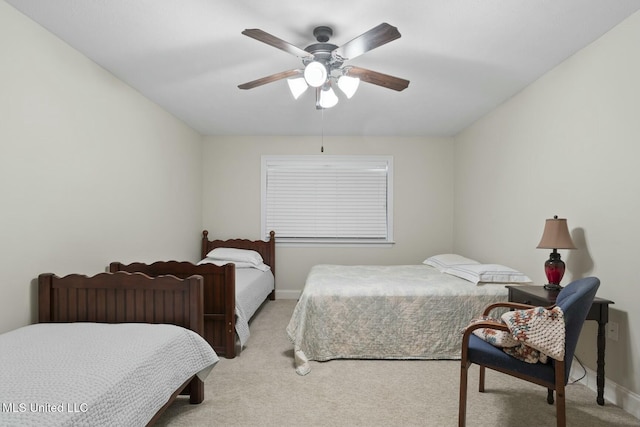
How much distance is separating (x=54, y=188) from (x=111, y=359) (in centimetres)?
140

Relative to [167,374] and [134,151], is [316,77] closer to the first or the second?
[167,374]

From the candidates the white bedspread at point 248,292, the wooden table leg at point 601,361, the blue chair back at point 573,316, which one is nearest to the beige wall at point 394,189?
the white bedspread at point 248,292

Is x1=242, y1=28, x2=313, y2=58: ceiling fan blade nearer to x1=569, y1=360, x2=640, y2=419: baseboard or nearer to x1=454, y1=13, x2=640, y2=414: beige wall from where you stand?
x1=454, y1=13, x2=640, y2=414: beige wall

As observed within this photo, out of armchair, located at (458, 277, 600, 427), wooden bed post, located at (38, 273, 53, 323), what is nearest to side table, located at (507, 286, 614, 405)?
armchair, located at (458, 277, 600, 427)

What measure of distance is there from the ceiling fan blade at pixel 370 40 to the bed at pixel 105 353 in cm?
162

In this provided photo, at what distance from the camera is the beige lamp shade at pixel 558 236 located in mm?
2473

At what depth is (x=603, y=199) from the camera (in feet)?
7.80

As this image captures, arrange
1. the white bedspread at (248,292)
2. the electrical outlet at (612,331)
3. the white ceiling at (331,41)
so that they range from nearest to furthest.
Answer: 1. the white ceiling at (331,41)
2. the electrical outlet at (612,331)
3. the white bedspread at (248,292)

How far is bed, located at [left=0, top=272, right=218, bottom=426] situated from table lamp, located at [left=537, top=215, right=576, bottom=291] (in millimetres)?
2353

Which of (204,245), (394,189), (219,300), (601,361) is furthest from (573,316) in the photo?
(204,245)

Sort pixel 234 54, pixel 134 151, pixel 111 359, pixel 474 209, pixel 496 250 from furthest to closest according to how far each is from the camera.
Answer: pixel 474 209 → pixel 496 250 → pixel 134 151 → pixel 234 54 → pixel 111 359

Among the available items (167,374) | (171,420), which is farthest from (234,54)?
(171,420)

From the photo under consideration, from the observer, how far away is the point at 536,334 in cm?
175

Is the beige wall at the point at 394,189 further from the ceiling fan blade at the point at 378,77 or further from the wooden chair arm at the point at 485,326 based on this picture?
the wooden chair arm at the point at 485,326
